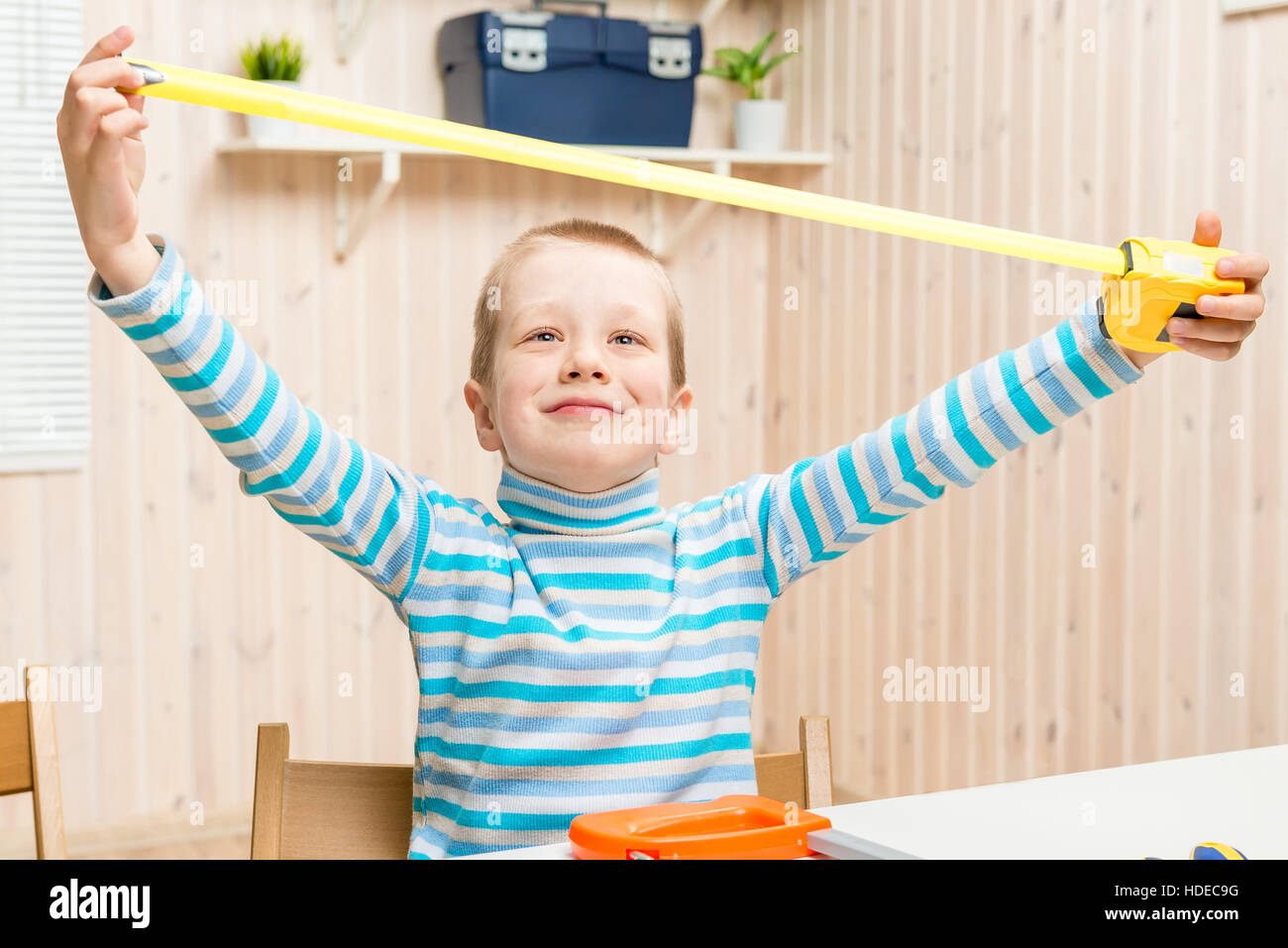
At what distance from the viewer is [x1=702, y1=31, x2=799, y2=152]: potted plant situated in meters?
2.87

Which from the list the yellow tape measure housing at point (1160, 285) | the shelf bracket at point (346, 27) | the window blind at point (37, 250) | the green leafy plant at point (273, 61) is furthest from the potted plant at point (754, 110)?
the yellow tape measure housing at point (1160, 285)

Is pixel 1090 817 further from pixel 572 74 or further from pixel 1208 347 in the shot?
pixel 572 74

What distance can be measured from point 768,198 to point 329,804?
0.54 meters

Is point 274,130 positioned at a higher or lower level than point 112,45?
higher

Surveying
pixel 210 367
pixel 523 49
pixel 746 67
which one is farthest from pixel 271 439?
pixel 746 67

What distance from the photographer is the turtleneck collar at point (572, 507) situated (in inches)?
39.1

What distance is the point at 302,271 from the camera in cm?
267

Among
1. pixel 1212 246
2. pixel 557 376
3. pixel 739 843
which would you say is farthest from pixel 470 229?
pixel 739 843

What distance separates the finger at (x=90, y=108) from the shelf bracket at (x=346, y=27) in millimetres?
2092

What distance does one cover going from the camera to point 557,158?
728 millimetres

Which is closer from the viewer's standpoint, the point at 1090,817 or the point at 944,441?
the point at 1090,817

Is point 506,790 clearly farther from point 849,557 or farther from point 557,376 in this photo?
point 849,557

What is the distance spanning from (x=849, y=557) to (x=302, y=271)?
4.30 feet

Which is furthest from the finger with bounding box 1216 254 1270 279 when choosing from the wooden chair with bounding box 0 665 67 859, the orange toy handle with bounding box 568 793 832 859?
the wooden chair with bounding box 0 665 67 859
